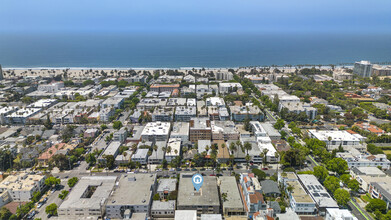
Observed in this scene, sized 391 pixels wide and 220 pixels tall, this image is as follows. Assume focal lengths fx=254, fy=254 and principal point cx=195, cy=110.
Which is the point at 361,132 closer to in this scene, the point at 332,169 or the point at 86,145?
the point at 332,169

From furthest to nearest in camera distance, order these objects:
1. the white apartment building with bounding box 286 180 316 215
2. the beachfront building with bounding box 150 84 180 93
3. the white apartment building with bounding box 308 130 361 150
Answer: the beachfront building with bounding box 150 84 180 93 < the white apartment building with bounding box 308 130 361 150 < the white apartment building with bounding box 286 180 316 215

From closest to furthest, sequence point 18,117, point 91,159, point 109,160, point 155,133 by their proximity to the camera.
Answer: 1. point 109,160
2. point 91,159
3. point 155,133
4. point 18,117

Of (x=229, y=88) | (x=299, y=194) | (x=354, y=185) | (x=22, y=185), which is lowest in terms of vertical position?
(x=22, y=185)

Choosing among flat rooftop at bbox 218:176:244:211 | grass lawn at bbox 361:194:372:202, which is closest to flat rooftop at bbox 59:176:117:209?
flat rooftop at bbox 218:176:244:211

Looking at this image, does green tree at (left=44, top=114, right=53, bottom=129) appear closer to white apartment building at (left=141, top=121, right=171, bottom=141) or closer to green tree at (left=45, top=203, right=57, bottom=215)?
white apartment building at (left=141, top=121, right=171, bottom=141)

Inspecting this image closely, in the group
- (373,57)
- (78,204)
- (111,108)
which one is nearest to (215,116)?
(111,108)

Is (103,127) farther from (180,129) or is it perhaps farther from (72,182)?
(72,182)

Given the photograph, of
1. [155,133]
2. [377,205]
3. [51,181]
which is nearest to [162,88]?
[155,133]

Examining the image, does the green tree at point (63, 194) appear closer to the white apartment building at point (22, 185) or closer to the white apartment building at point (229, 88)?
the white apartment building at point (22, 185)
